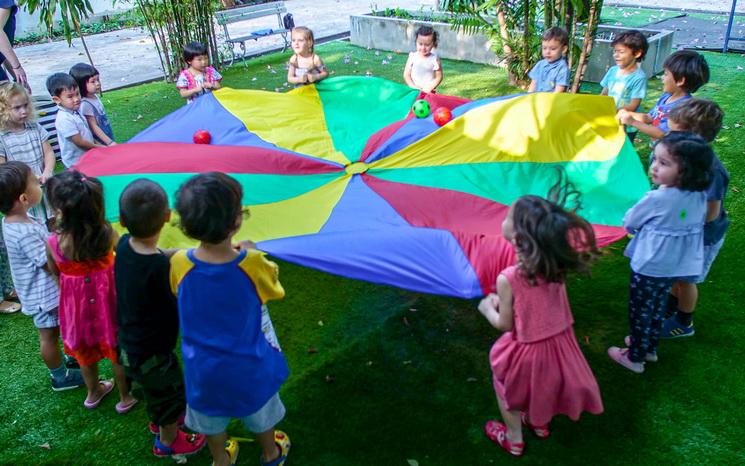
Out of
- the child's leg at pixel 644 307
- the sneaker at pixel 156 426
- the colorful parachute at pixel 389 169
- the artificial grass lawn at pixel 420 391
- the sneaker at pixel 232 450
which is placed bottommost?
the artificial grass lawn at pixel 420 391

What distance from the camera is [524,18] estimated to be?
6562 millimetres

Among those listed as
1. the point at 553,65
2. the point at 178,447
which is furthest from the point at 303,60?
the point at 178,447

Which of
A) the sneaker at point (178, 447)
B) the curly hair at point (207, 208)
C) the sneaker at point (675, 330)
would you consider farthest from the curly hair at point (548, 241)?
the sneaker at point (178, 447)

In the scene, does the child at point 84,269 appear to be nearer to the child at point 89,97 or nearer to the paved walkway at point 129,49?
the child at point 89,97

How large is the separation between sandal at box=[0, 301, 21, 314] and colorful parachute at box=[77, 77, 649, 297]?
94 centimetres

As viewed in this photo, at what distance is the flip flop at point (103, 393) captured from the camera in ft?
9.11

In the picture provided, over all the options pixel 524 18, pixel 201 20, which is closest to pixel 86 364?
pixel 524 18

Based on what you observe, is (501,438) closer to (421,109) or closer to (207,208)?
(207,208)

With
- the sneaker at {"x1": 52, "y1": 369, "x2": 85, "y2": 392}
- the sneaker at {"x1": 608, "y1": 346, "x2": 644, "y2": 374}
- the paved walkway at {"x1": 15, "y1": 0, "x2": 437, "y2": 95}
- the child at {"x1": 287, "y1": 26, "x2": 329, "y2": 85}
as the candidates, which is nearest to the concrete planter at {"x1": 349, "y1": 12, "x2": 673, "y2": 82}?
the paved walkway at {"x1": 15, "y1": 0, "x2": 437, "y2": 95}

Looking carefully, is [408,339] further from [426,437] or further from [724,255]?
[724,255]

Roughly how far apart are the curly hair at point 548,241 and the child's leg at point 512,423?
0.59 m

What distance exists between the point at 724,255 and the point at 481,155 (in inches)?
62.3

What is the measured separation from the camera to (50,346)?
2.82 m

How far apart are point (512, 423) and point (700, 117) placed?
1.57 metres
